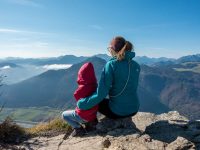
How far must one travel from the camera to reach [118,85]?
10328 mm

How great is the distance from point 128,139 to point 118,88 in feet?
6.49

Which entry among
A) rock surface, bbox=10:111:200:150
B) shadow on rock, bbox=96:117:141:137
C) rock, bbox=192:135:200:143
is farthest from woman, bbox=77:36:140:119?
rock, bbox=192:135:200:143

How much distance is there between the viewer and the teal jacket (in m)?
9.96

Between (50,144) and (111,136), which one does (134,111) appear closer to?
(111,136)

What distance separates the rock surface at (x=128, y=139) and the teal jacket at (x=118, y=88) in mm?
541

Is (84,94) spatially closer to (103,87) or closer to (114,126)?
(103,87)

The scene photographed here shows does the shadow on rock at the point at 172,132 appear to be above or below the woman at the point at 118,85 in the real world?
below

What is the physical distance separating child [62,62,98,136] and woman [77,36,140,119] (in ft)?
0.88

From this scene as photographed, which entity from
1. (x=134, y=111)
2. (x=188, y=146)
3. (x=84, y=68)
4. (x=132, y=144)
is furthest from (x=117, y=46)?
(x=188, y=146)

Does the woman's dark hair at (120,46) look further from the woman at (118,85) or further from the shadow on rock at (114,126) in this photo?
the shadow on rock at (114,126)

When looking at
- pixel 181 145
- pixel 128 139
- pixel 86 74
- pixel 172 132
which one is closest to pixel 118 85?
pixel 86 74

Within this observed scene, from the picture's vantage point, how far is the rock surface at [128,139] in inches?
323

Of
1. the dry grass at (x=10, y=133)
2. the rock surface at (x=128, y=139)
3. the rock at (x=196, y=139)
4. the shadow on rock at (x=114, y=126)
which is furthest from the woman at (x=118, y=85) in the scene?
the dry grass at (x=10, y=133)

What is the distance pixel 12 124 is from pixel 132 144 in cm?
522
